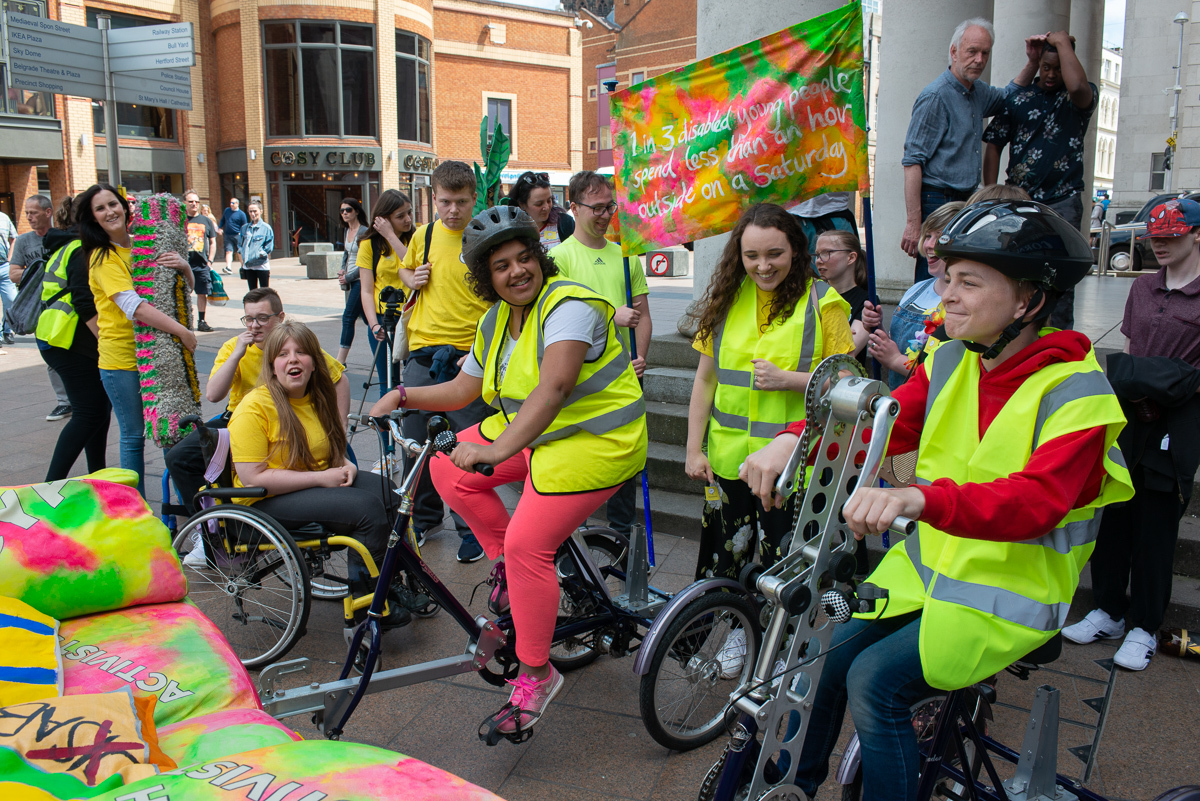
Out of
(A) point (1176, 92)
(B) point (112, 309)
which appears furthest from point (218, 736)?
(A) point (1176, 92)

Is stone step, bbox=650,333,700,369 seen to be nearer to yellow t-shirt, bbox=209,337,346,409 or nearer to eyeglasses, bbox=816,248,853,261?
eyeglasses, bbox=816,248,853,261

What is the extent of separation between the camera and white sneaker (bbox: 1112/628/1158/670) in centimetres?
350

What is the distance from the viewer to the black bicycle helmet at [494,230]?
297cm

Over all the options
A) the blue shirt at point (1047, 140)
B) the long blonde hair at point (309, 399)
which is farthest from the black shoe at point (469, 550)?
the blue shirt at point (1047, 140)

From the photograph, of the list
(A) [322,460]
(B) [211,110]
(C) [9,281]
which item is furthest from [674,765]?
(B) [211,110]

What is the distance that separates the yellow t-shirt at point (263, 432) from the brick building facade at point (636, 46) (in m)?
36.6

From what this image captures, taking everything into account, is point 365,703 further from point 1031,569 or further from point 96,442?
point 96,442

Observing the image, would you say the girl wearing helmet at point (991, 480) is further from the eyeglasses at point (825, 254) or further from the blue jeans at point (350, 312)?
the blue jeans at point (350, 312)

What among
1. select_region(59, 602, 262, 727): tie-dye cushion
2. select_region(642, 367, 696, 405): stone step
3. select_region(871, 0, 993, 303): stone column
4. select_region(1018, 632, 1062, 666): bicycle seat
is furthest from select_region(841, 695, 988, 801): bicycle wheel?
select_region(871, 0, 993, 303): stone column

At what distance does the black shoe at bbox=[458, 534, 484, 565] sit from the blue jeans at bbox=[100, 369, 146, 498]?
200 cm

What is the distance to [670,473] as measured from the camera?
5.54 metres

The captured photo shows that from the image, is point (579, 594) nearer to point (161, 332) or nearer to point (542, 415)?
point (542, 415)

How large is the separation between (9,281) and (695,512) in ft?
34.7

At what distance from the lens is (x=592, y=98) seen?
47.3m
